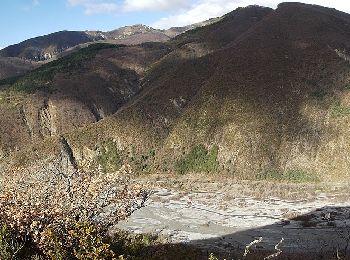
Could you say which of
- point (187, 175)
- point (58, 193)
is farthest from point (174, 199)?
point (58, 193)

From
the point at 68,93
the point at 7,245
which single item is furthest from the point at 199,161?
the point at 7,245

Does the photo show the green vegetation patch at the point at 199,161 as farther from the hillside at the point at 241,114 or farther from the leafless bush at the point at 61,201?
the leafless bush at the point at 61,201

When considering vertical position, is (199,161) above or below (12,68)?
below

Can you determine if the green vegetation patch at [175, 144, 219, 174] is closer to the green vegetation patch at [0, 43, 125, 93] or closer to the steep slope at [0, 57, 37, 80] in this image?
the green vegetation patch at [0, 43, 125, 93]

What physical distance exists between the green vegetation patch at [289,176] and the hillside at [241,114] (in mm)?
140

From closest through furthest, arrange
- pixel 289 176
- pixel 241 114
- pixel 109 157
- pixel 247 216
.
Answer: pixel 247 216 → pixel 289 176 → pixel 241 114 → pixel 109 157

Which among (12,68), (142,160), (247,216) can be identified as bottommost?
(247,216)

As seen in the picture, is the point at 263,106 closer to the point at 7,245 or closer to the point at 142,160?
the point at 142,160

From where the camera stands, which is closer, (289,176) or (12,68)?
(289,176)

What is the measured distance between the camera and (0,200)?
1689 cm

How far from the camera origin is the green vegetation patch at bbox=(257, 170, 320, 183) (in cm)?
6044

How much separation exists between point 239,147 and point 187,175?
889 centimetres

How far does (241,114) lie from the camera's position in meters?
71.2

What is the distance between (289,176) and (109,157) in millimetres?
29109
